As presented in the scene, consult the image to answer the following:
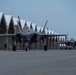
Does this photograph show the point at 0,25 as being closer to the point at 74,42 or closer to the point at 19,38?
the point at 19,38

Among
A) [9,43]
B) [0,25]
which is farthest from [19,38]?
[9,43]

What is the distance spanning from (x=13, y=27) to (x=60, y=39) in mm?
71077

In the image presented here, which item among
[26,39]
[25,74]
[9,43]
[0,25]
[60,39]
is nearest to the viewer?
[25,74]

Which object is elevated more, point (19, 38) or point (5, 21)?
point (5, 21)

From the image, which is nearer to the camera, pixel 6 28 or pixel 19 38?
pixel 19 38

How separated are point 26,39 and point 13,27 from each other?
1595 inches

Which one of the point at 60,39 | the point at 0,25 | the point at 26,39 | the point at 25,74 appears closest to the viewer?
the point at 25,74

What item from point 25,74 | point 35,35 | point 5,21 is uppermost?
point 5,21

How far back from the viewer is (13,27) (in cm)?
8781

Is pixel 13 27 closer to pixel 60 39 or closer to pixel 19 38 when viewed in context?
pixel 19 38

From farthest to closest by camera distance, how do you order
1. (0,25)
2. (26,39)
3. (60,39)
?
(60,39)
(0,25)
(26,39)

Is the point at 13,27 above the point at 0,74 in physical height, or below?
above

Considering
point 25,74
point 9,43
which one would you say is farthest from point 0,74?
point 9,43

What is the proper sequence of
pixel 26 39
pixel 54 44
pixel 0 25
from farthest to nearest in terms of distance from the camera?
pixel 54 44 < pixel 0 25 < pixel 26 39
